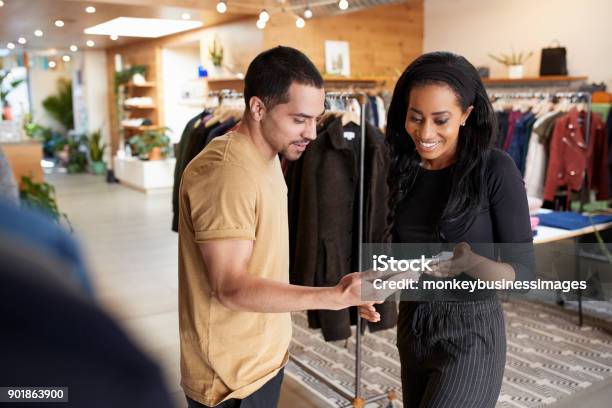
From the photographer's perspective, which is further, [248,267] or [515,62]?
[515,62]

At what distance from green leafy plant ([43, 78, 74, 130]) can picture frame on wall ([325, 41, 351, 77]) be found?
11.2 m

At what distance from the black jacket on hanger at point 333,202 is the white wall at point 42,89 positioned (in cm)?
1625

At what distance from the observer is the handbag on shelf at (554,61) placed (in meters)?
6.34

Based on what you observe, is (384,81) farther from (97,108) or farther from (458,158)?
(97,108)

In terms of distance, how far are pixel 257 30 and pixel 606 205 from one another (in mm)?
5025

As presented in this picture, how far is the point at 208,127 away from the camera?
4168 millimetres

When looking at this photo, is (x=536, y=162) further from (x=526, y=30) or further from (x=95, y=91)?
(x=95, y=91)

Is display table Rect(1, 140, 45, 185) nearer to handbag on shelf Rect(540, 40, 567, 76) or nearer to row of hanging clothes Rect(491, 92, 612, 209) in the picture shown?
row of hanging clothes Rect(491, 92, 612, 209)

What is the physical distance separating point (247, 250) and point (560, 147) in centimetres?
446

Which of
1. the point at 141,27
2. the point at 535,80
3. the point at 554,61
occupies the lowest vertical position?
the point at 535,80

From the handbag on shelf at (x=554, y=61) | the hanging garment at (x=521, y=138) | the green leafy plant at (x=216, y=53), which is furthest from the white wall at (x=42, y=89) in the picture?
the hanging garment at (x=521, y=138)

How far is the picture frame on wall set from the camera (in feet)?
26.7

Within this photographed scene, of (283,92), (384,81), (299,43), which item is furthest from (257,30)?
(283,92)

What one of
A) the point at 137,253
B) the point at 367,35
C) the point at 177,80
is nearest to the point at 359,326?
the point at 137,253
